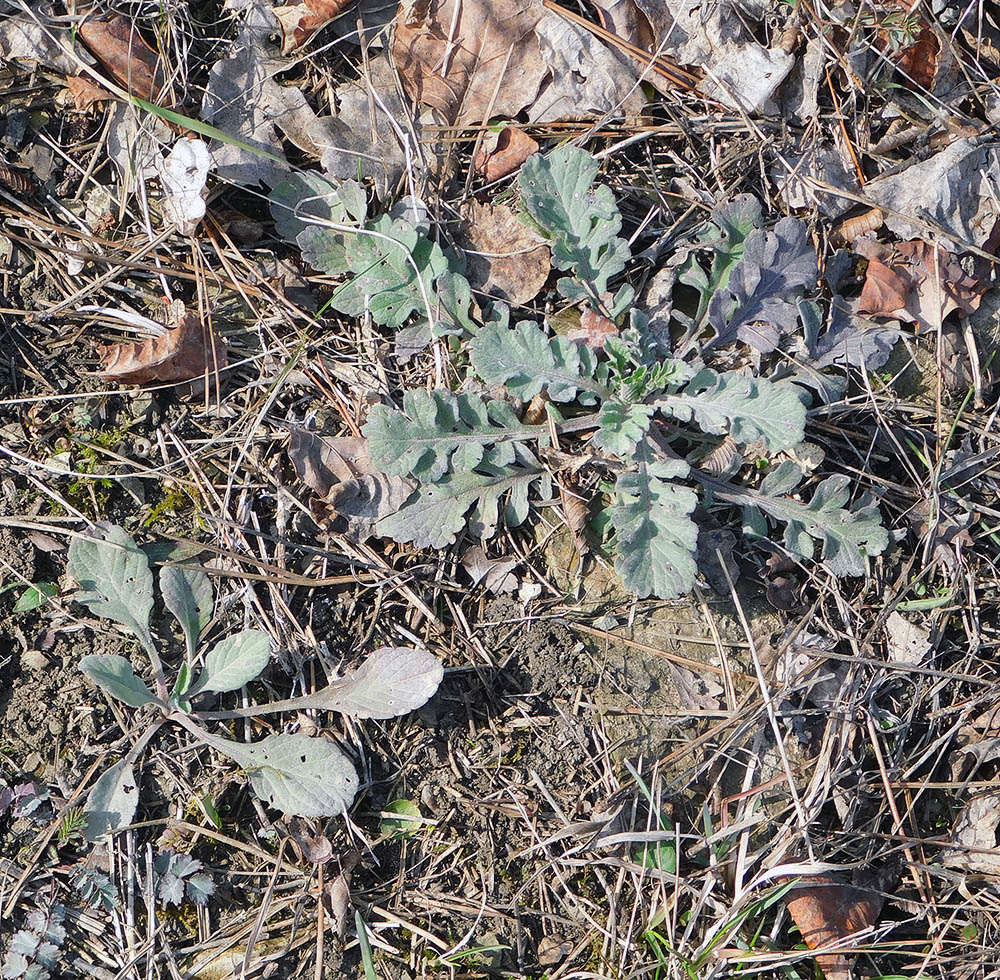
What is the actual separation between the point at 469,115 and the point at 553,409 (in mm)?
992

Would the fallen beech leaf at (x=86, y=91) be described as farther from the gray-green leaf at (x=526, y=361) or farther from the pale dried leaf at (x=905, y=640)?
the pale dried leaf at (x=905, y=640)

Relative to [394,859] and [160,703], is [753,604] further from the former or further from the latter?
[160,703]

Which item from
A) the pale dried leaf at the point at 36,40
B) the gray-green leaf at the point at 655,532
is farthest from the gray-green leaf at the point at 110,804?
the pale dried leaf at the point at 36,40

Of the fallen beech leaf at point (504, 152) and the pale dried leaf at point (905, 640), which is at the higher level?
the fallen beech leaf at point (504, 152)

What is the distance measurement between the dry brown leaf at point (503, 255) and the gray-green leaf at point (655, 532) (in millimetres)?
695

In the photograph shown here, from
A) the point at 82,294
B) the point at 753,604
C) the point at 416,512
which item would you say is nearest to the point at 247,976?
the point at 416,512

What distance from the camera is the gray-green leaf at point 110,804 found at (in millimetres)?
2266

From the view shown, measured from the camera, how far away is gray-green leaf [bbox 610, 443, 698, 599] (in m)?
2.40

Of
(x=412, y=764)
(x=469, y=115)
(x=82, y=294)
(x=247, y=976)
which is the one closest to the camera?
(x=247, y=976)

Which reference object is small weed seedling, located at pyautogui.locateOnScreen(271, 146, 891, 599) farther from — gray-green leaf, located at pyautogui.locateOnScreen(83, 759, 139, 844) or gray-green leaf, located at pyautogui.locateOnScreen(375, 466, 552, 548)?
gray-green leaf, located at pyautogui.locateOnScreen(83, 759, 139, 844)

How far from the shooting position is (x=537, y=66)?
274 cm

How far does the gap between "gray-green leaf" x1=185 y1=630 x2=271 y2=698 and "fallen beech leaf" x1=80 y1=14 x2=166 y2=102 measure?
5.42 feet

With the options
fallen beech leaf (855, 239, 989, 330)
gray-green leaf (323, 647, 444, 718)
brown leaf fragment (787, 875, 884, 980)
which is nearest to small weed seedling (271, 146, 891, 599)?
fallen beech leaf (855, 239, 989, 330)

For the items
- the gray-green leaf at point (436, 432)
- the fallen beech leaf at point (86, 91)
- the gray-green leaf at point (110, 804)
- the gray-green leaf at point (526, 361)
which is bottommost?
the gray-green leaf at point (110, 804)
